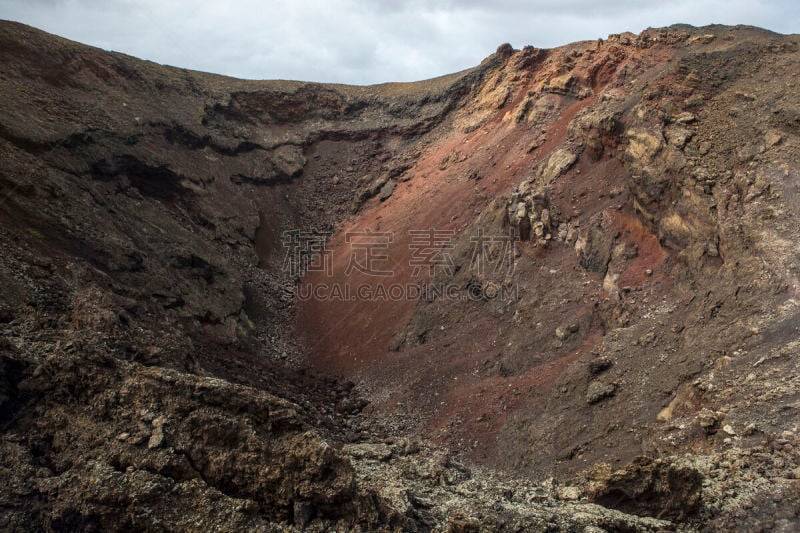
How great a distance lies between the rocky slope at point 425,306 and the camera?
6.96m

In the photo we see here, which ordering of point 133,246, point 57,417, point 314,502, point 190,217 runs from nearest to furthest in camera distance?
1. point 314,502
2. point 57,417
3. point 133,246
4. point 190,217

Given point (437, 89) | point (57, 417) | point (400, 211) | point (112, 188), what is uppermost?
point (437, 89)

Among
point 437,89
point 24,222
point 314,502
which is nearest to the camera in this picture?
point 314,502

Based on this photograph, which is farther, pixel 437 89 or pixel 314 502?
pixel 437 89

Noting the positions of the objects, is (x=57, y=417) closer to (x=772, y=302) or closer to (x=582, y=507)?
(x=582, y=507)

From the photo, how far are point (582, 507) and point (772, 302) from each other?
6517mm

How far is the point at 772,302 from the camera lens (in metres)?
11.4

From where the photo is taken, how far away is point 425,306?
66.7ft

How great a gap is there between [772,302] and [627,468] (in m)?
5.54

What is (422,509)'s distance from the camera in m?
7.73

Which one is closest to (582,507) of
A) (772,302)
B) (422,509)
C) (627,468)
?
(627,468)

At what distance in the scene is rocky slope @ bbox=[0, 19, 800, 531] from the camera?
6961 millimetres

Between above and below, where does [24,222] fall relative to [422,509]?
above

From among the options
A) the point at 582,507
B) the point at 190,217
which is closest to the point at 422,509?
the point at 582,507
